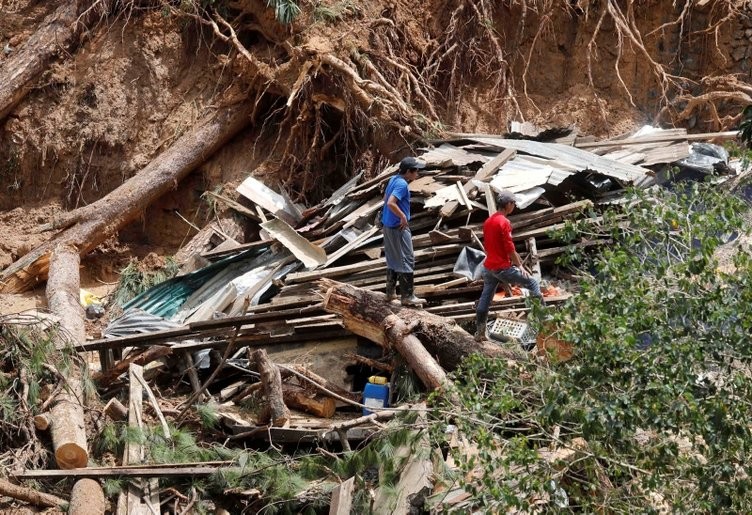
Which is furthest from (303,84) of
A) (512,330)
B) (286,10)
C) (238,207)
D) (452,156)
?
(512,330)

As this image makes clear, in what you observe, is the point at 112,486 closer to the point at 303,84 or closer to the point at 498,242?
the point at 498,242

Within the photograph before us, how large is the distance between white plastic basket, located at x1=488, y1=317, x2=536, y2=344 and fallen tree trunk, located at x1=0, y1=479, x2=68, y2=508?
418 centimetres

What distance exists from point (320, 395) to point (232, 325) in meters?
1.35

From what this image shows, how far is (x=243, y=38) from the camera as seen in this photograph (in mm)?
16500

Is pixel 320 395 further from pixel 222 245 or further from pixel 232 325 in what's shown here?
pixel 222 245

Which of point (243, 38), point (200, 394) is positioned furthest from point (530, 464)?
point (243, 38)

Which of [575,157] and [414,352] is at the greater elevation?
[575,157]

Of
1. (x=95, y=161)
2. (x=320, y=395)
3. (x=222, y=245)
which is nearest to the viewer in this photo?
(x=320, y=395)

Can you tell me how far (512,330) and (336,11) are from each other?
6605 mm

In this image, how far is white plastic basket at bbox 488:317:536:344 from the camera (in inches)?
420

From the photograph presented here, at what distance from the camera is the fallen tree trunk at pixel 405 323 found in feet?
33.5

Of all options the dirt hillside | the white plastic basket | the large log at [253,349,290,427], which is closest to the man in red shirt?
the white plastic basket

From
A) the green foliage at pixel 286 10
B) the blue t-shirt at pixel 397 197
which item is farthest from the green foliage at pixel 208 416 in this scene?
the green foliage at pixel 286 10

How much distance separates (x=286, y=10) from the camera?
15.4 meters
